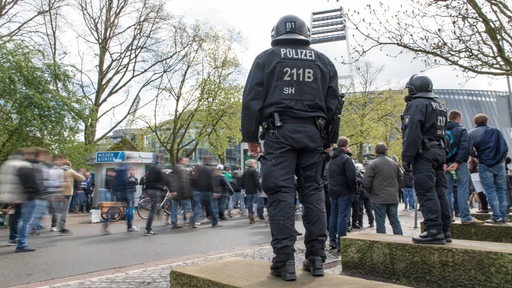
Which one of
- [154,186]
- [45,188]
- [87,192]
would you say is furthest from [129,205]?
[87,192]

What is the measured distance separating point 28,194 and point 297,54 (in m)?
6.95

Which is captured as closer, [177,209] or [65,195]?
[65,195]

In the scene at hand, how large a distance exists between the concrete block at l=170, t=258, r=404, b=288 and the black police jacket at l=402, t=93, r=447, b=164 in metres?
1.75

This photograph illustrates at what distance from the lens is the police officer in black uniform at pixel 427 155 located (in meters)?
4.39

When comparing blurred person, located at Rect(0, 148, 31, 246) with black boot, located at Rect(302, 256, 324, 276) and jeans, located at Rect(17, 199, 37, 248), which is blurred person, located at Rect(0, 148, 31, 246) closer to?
jeans, located at Rect(17, 199, 37, 248)

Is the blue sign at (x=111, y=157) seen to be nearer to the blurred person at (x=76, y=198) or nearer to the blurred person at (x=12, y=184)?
the blurred person at (x=76, y=198)

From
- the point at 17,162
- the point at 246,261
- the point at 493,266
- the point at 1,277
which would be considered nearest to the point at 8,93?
the point at 17,162

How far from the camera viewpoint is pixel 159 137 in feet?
105

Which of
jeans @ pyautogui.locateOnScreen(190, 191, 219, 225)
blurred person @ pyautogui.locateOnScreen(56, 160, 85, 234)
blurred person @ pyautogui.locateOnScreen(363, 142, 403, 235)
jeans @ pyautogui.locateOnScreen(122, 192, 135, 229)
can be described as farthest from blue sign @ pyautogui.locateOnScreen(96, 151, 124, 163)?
blurred person @ pyautogui.locateOnScreen(363, 142, 403, 235)

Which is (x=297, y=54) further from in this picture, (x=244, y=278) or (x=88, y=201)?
(x=88, y=201)

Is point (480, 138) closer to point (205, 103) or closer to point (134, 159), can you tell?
point (134, 159)

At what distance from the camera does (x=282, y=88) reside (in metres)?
3.49

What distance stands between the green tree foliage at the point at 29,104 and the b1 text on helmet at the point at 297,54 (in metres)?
14.8

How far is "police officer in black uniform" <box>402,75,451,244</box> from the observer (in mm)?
4391
